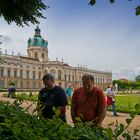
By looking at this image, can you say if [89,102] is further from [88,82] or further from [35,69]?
[35,69]

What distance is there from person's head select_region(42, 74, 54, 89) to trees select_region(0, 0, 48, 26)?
114cm

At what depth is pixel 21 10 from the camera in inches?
226

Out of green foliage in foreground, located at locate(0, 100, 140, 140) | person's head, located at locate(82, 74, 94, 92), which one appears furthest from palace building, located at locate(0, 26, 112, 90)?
green foliage in foreground, located at locate(0, 100, 140, 140)

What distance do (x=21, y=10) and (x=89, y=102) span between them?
189 cm

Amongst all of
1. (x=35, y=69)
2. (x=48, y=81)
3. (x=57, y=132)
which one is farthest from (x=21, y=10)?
(x=35, y=69)

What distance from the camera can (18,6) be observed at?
5.64 m

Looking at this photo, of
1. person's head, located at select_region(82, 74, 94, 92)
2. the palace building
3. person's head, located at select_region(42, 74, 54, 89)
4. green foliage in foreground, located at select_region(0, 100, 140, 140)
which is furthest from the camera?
the palace building

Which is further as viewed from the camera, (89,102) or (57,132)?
(89,102)

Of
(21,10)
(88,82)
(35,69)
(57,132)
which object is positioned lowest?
(57,132)

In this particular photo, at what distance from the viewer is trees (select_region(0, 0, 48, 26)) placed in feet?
18.3

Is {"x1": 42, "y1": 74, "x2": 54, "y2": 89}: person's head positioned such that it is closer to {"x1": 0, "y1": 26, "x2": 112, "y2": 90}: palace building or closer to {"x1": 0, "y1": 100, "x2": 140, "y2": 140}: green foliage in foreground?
{"x1": 0, "y1": 100, "x2": 140, "y2": 140}: green foliage in foreground

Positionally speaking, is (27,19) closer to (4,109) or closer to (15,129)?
(4,109)

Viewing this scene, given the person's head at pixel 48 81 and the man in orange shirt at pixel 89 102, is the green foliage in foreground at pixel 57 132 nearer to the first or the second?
the man in orange shirt at pixel 89 102

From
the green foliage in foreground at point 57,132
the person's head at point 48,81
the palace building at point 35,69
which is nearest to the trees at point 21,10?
the person's head at point 48,81
